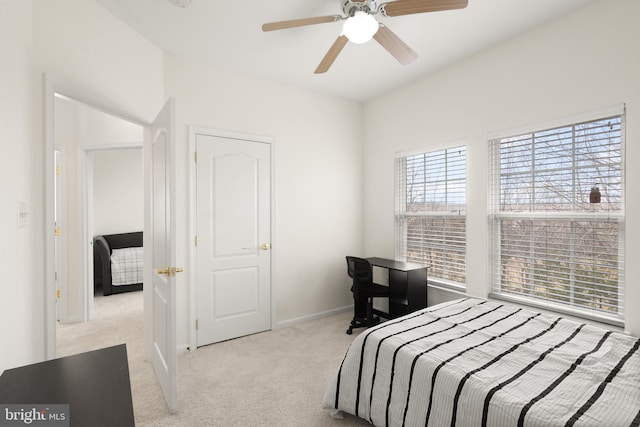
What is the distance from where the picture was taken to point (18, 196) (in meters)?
1.56

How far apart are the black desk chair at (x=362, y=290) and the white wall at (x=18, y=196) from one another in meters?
2.53

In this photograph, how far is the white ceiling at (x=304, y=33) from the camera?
2.27m

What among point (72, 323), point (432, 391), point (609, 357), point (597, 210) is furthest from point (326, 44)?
point (72, 323)

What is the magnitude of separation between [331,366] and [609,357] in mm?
1845

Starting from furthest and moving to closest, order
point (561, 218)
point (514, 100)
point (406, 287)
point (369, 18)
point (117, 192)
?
point (117, 192)
point (406, 287)
point (514, 100)
point (561, 218)
point (369, 18)

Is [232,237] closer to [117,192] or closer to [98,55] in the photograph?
[98,55]

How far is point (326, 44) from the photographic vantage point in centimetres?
276

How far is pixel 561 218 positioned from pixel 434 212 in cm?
120

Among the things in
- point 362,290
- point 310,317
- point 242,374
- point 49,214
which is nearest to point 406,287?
point 362,290

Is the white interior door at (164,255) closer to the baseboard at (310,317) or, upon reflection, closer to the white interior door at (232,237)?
the white interior door at (232,237)

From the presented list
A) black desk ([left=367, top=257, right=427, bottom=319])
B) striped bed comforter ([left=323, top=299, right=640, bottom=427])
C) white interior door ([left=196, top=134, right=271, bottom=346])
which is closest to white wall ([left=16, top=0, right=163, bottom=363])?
white interior door ([left=196, top=134, right=271, bottom=346])

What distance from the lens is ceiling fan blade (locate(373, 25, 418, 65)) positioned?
2.10m

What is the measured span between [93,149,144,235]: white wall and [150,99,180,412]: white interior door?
12.1 feet

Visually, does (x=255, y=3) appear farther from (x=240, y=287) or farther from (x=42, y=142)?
(x=240, y=287)
